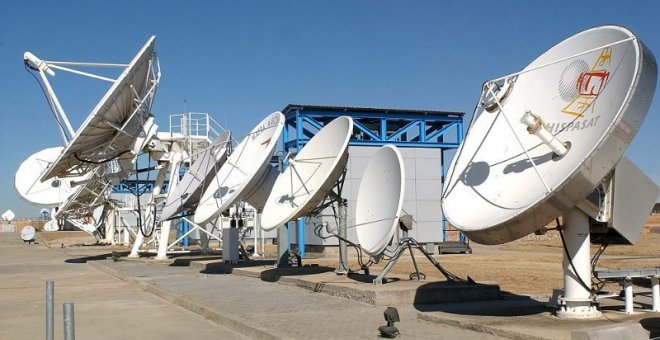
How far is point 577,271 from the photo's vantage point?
11000 mm

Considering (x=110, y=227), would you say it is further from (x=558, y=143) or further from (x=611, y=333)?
Result: (x=611, y=333)

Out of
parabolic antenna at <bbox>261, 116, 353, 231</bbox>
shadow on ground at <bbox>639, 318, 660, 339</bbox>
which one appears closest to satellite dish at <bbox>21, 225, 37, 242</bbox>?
parabolic antenna at <bbox>261, 116, 353, 231</bbox>

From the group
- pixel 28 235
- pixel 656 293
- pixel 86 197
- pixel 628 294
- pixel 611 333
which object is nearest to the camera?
pixel 611 333

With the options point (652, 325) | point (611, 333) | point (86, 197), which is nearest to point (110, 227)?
point (86, 197)

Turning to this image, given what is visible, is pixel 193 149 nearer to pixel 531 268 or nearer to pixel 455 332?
pixel 531 268

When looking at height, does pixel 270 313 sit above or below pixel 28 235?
above

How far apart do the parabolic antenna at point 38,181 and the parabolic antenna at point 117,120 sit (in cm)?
1786

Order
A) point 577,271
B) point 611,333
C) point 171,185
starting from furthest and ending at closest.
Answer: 1. point 171,185
2. point 577,271
3. point 611,333

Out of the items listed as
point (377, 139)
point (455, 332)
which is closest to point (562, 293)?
point (455, 332)

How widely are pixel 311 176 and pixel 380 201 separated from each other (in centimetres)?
383

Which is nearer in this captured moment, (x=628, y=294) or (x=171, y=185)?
(x=628, y=294)

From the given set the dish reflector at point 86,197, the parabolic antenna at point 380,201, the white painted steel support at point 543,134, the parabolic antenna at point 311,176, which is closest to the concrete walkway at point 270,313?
the parabolic antenna at point 380,201

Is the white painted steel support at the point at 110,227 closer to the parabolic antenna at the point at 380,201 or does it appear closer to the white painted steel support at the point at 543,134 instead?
the parabolic antenna at the point at 380,201

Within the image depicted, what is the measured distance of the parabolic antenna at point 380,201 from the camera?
54.1 ft
